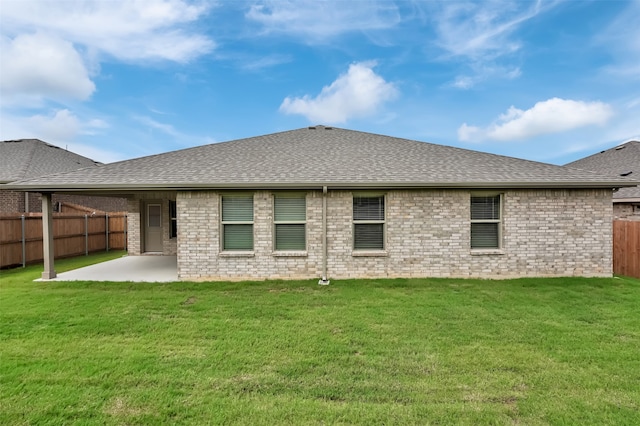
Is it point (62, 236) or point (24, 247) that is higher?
point (62, 236)

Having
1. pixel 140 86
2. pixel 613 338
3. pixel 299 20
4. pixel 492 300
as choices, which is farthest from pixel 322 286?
pixel 140 86

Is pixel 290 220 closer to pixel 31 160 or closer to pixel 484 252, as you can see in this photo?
pixel 484 252

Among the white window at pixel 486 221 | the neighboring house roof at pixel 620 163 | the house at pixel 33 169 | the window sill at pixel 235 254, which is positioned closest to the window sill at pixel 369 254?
the white window at pixel 486 221

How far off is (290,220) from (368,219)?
2.03 metres

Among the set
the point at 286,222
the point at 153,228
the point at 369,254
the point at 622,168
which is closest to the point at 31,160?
the point at 153,228

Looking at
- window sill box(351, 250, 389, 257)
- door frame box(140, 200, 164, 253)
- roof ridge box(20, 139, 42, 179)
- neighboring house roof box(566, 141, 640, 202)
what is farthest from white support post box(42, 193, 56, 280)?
neighboring house roof box(566, 141, 640, 202)

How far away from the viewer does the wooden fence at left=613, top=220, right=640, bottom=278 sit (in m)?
8.94

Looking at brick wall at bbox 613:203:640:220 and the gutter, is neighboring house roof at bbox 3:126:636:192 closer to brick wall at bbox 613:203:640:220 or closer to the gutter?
the gutter

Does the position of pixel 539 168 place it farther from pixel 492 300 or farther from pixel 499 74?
pixel 499 74

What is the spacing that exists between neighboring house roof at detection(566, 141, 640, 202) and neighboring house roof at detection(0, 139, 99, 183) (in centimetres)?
2740

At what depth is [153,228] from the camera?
13.5 m

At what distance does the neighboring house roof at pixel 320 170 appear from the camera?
26.3ft

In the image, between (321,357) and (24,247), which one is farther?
(24,247)

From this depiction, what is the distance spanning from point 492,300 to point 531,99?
521 inches
